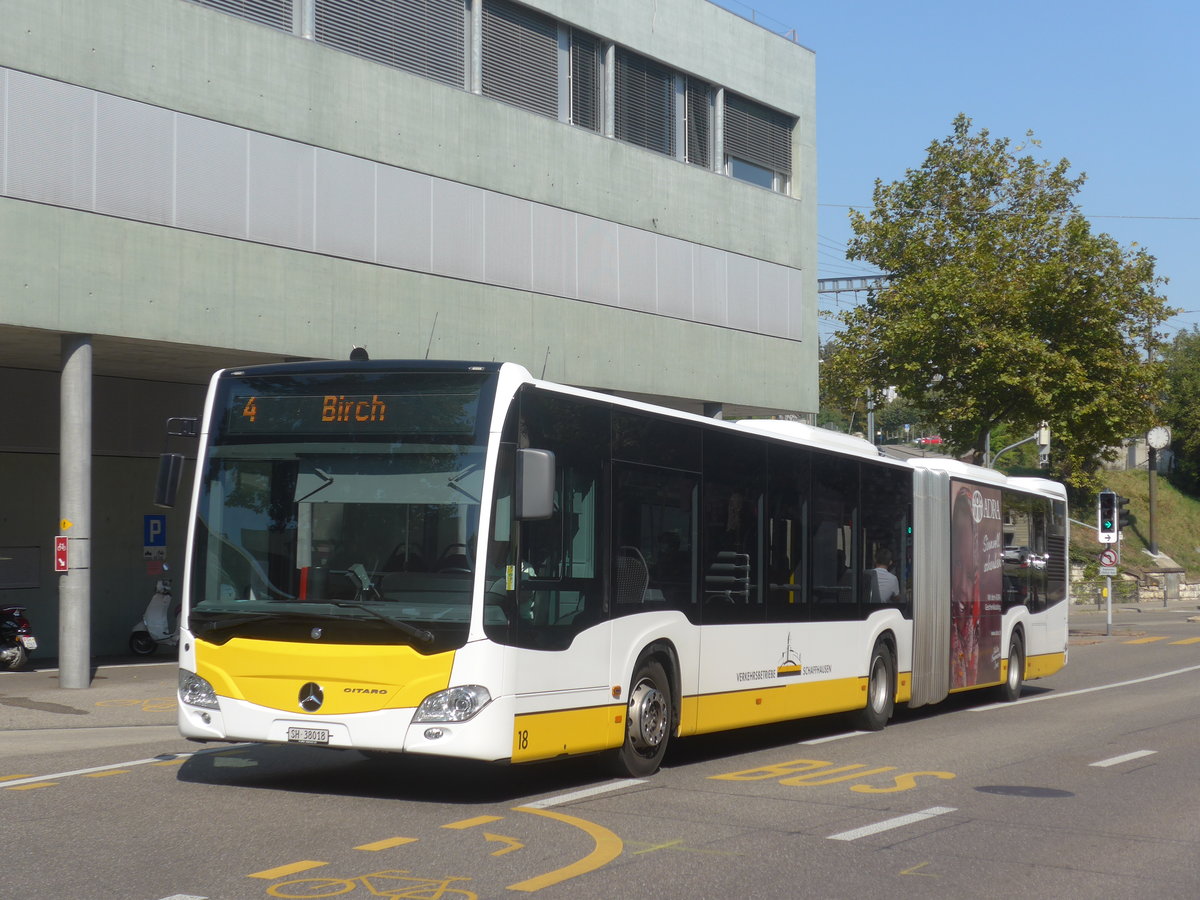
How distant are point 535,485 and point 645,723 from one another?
101 inches

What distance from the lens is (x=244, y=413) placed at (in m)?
10.5

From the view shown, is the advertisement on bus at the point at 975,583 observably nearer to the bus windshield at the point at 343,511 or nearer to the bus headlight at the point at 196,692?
the bus windshield at the point at 343,511

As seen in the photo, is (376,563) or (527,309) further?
(527,309)

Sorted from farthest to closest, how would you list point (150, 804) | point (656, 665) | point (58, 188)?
point (58, 188) < point (656, 665) < point (150, 804)

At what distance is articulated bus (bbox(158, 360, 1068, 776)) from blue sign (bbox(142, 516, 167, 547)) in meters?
15.5

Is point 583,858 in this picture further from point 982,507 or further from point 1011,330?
point 1011,330

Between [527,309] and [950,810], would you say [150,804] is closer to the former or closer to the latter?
[950,810]

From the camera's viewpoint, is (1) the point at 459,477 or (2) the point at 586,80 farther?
(2) the point at 586,80

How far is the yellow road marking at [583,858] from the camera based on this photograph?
728 cm

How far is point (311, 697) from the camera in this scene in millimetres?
9758

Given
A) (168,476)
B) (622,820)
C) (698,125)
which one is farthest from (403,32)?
(622,820)

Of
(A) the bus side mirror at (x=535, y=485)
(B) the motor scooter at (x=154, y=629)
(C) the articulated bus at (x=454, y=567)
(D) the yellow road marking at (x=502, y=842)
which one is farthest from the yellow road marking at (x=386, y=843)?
(B) the motor scooter at (x=154, y=629)

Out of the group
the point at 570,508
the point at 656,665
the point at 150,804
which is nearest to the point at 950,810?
the point at 656,665

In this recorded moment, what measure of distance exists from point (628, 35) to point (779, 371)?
8211 mm
